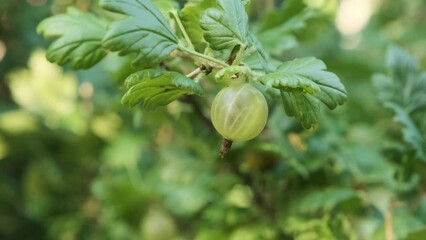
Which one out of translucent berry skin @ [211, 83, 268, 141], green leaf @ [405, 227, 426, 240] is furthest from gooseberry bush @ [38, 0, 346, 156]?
green leaf @ [405, 227, 426, 240]

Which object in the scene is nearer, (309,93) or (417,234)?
(309,93)

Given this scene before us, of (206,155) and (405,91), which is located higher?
(405,91)

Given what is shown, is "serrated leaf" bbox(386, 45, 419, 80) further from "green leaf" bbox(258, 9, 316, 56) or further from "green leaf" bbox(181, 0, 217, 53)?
"green leaf" bbox(181, 0, 217, 53)

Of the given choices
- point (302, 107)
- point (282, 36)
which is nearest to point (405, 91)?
point (282, 36)

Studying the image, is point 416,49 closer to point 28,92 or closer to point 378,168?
point 378,168

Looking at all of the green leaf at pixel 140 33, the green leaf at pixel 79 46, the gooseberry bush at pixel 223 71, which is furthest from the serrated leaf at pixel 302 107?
the green leaf at pixel 79 46

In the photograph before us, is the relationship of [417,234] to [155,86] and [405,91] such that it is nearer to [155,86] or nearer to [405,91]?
[405,91]
